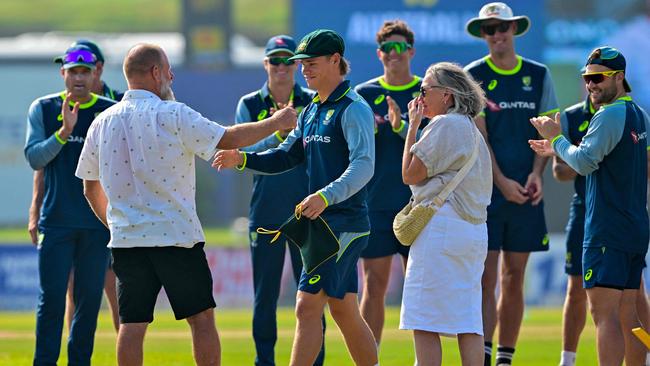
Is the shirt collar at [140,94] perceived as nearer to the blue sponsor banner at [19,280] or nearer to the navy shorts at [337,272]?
the navy shorts at [337,272]

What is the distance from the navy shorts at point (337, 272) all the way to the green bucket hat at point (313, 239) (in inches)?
1.8

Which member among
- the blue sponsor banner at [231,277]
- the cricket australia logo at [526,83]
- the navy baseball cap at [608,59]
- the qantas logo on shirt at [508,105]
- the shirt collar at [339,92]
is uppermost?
the navy baseball cap at [608,59]

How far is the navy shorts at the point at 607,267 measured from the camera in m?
7.87

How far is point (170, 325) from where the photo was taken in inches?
686

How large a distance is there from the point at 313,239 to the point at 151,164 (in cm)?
103

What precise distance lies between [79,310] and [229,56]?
88.9 ft

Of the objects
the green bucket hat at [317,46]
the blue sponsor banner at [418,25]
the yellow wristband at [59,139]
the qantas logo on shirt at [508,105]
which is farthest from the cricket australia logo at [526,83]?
the blue sponsor banner at [418,25]

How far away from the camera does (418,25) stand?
89.4 ft

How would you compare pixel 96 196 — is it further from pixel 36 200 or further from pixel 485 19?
pixel 485 19

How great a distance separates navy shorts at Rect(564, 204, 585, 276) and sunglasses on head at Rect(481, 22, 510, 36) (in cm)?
140

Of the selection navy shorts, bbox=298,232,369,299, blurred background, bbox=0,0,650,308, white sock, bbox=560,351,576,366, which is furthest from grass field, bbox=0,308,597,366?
navy shorts, bbox=298,232,369,299

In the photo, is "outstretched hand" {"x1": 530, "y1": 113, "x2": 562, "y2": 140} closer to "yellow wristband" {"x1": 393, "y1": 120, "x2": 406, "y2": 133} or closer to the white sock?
"yellow wristband" {"x1": 393, "y1": 120, "x2": 406, "y2": 133}

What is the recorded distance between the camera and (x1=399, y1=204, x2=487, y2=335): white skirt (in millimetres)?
7277

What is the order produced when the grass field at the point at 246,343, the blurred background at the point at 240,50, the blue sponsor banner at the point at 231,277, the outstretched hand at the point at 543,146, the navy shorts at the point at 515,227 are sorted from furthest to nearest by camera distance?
the blurred background at the point at 240,50 → the blue sponsor banner at the point at 231,277 → the grass field at the point at 246,343 → the navy shorts at the point at 515,227 → the outstretched hand at the point at 543,146
